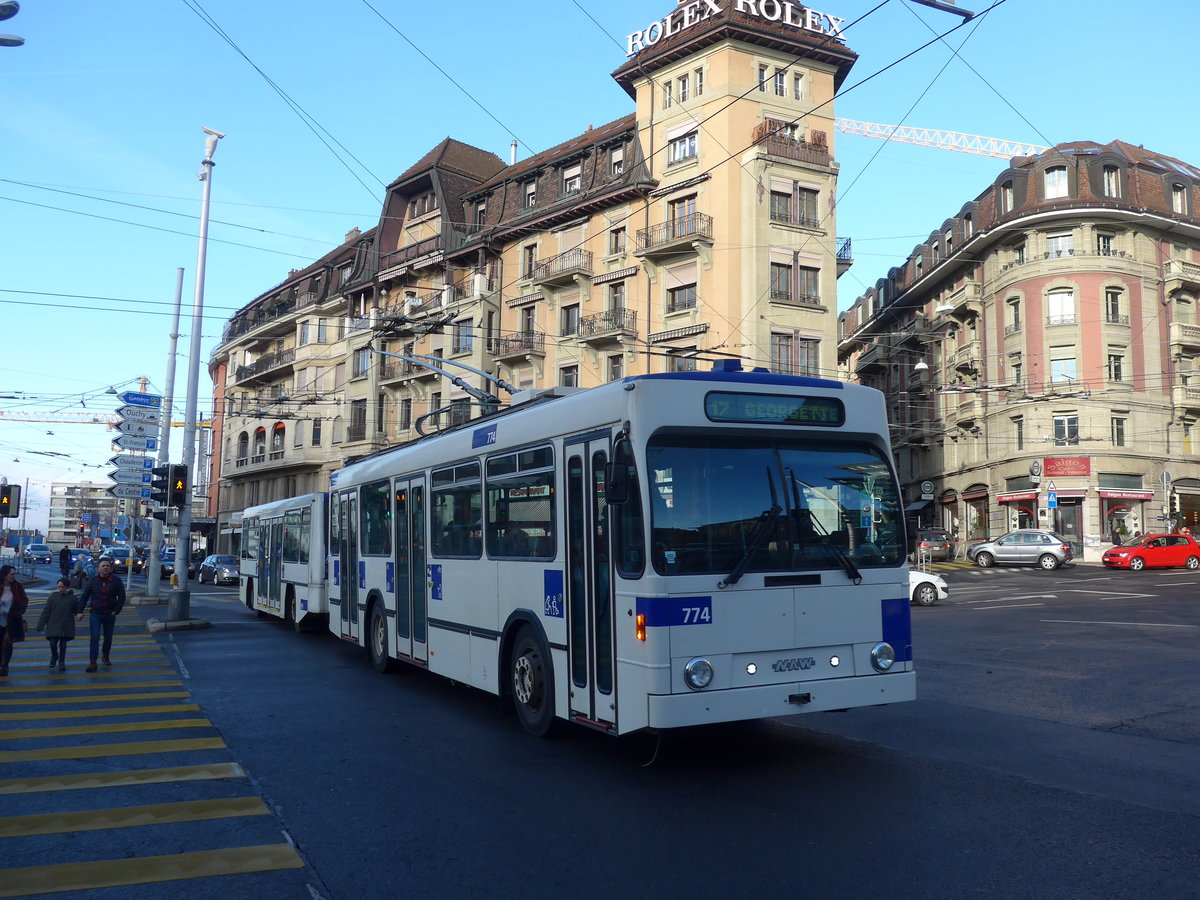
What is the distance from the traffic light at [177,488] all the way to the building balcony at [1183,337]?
45983 mm

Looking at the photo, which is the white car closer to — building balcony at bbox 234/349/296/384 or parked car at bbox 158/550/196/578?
parked car at bbox 158/550/196/578

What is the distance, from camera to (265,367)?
209ft

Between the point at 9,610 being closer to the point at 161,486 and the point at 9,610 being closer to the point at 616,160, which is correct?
the point at 161,486

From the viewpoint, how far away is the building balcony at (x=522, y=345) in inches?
1751

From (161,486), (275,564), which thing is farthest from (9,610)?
(161,486)

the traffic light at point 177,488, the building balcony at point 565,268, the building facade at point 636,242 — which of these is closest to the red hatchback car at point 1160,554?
the building facade at point 636,242

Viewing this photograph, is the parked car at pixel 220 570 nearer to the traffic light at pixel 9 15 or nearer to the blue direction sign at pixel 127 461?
the blue direction sign at pixel 127 461

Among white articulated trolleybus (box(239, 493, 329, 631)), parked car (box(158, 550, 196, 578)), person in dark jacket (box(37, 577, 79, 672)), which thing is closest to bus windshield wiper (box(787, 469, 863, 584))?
person in dark jacket (box(37, 577, 79, 672))

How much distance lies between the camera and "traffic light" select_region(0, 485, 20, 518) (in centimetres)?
2833

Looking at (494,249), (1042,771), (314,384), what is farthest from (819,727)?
(314,384)

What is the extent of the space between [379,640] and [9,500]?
2040 cm

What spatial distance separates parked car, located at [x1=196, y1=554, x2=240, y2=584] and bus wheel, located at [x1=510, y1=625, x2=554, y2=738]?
36.9m

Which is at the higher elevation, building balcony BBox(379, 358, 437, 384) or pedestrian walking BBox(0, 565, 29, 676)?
building balcony BBox(379, 358, 437, 384)

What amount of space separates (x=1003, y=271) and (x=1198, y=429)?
40.2 feet
